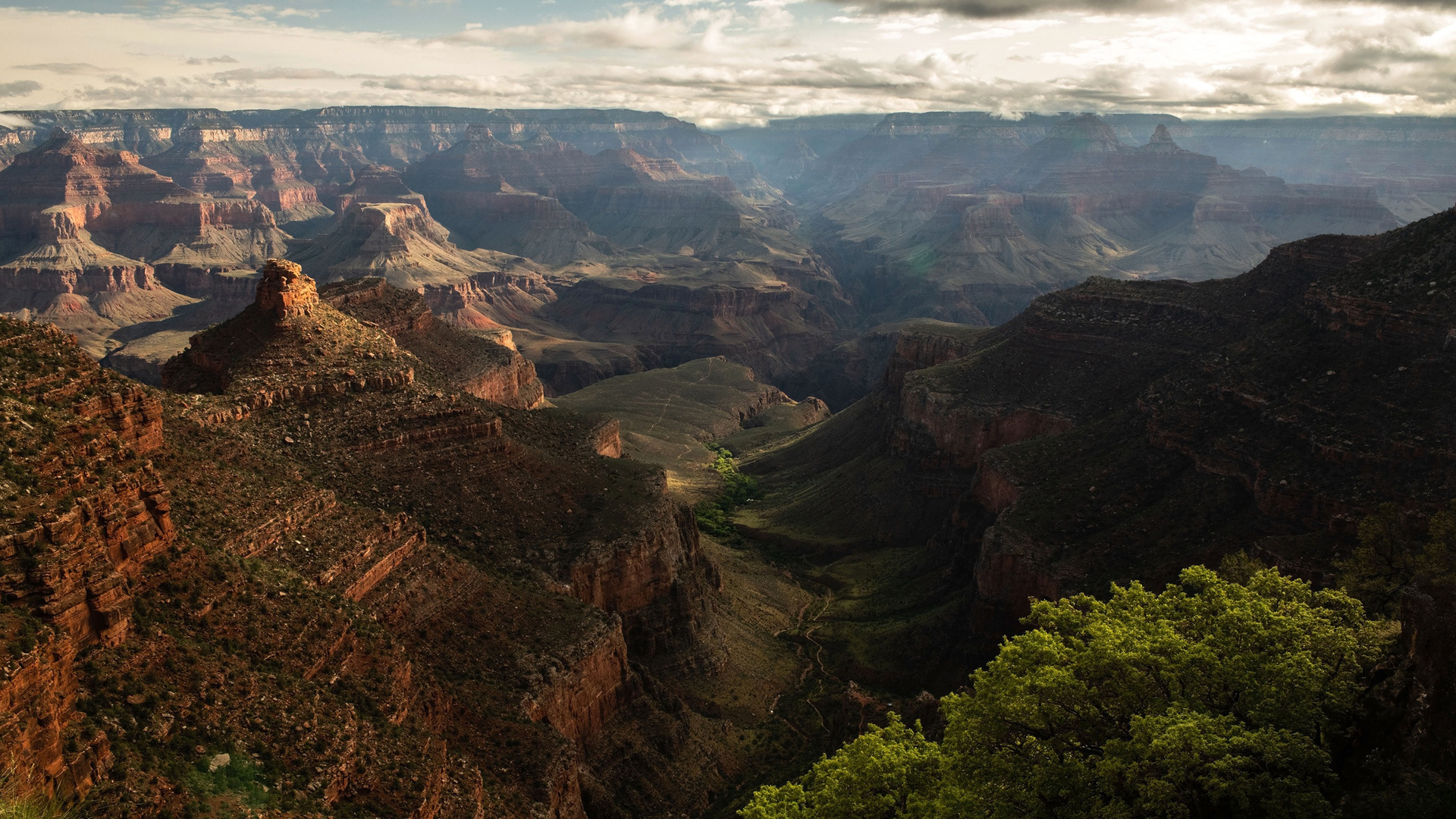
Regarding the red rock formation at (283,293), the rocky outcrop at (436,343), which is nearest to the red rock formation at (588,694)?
the red rock formation at (283,293)

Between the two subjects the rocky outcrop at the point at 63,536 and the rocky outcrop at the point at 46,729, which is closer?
the rocky outcrop at the point at 46,729

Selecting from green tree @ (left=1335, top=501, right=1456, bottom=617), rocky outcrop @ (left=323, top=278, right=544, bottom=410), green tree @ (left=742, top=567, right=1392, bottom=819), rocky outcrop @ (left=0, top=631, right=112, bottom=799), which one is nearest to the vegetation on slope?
rocky outcrop @ (left=323, top=278, right=544, bottom=410)

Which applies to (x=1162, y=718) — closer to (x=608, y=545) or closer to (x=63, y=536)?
(x=63, y=536)

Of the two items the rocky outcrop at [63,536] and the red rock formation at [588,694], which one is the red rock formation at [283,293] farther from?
the red rock formation at [588,694]

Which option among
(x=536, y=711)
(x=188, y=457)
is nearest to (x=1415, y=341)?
(x=536, y=711)

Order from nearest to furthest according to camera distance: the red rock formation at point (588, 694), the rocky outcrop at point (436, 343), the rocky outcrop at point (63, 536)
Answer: the rocky outcrop at point (63, 536), the red rock formation at point (588, 694), the rocky outcrop at point (436, 343)

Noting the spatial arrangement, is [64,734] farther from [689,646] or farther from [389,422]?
[689,646]

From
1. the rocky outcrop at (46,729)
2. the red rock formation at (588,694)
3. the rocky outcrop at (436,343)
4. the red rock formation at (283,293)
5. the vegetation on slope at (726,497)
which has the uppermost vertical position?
the red rock formation at (283,293)

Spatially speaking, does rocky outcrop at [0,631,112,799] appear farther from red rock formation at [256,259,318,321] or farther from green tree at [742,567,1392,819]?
red rock formation at [256,259,318,321]

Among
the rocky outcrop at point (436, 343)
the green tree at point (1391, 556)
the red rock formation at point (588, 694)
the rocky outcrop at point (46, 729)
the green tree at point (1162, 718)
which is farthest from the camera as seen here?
the rocky outcrop at point (436, 343)
